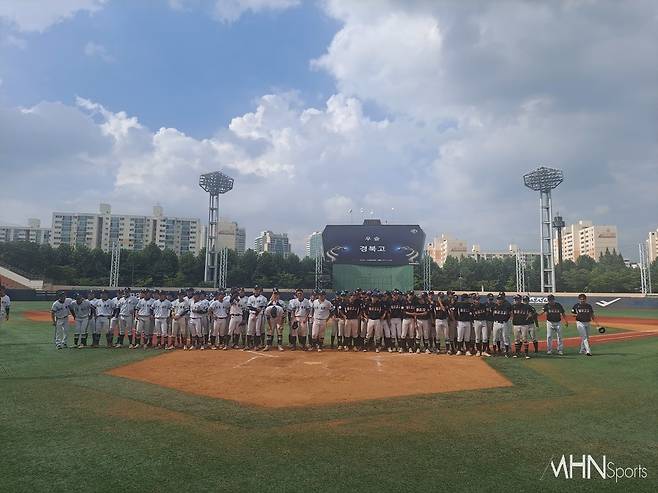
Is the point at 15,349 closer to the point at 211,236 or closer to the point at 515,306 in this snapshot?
the point at 515,306

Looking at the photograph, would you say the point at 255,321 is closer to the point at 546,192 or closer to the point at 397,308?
the point at 397,308

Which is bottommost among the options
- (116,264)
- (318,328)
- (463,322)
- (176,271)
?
(318,328)

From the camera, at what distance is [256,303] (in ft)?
46.0

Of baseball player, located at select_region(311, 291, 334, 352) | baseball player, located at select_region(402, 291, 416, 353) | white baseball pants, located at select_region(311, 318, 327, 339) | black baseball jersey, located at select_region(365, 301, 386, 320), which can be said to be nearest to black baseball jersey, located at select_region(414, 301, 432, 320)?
baseball player, located at select_region(402, 291, 416, 353)

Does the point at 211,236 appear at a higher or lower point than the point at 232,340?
higher

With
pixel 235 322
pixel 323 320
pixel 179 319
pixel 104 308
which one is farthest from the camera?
pixel 104 308

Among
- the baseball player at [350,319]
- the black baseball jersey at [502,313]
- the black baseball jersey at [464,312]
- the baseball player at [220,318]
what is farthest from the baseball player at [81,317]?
the black baseball jersey at [502,313]

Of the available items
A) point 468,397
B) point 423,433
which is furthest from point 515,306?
point 423,433

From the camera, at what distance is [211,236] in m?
58.4

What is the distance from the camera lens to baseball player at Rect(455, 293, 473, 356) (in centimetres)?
1293

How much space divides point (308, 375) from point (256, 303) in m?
4.77

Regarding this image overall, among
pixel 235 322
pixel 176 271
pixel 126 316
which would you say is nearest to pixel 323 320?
pixel 235 322

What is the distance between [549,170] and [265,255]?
41752mm

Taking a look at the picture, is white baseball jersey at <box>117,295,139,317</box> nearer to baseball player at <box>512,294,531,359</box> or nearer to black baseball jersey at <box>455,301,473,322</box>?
black baseball jersey at <box>455,301,473,322</box>
